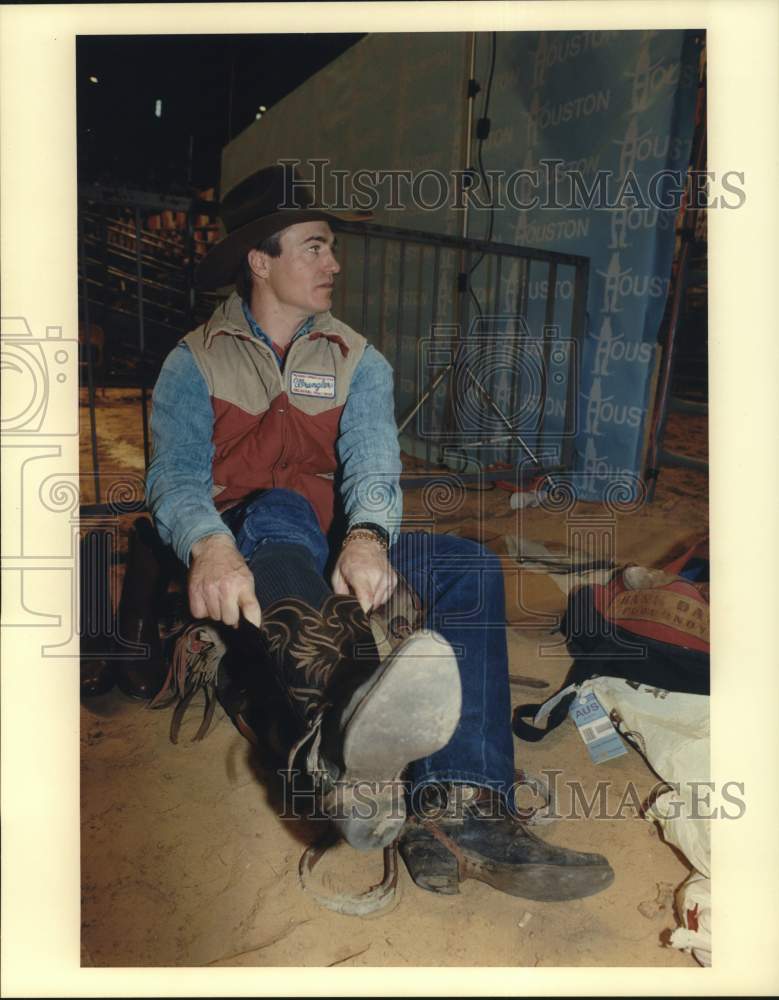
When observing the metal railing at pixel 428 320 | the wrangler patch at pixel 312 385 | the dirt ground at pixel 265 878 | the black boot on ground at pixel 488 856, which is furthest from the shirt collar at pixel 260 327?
the black boot on ground at pixel 488 856

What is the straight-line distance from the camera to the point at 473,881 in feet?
4.81

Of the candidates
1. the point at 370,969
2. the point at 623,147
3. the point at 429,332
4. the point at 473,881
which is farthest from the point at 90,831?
the point at 623,147

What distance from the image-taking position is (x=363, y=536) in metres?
1.65

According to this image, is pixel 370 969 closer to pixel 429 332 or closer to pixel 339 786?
pixel 339 786

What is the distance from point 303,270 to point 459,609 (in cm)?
102

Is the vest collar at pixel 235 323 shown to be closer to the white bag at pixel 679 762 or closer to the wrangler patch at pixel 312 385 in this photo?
the wrangler patch at pixel 312 385

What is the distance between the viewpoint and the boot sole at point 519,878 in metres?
1.40

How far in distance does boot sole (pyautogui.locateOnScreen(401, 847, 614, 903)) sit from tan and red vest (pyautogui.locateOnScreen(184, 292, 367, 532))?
0.87 meters

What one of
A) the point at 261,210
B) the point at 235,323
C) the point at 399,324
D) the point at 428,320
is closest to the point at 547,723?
the point at 235,323

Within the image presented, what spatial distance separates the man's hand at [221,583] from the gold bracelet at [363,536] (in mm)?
273

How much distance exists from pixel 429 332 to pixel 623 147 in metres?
1.34

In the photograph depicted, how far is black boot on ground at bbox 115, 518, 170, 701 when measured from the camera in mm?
1965

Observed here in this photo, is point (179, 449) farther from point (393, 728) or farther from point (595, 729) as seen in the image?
point (595, 729)

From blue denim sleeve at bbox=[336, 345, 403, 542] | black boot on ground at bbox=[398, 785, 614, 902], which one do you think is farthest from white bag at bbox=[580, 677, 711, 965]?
blue denim sleeve at bbox=[336, 345, 403, 542]
